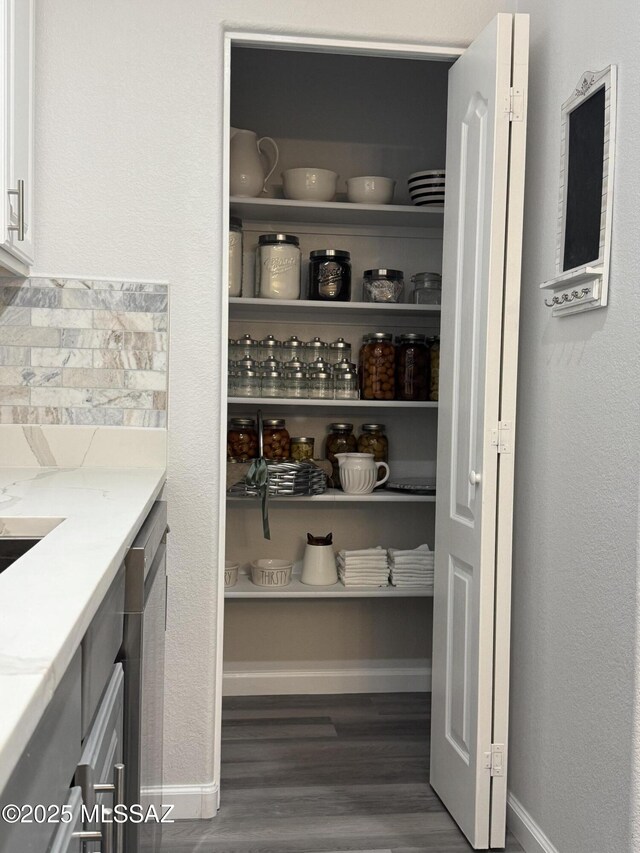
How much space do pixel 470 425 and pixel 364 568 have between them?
116cm

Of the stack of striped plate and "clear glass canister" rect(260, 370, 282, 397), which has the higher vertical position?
the stack of striped plate

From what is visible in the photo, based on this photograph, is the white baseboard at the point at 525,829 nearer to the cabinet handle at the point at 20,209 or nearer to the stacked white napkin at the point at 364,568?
the stacked white napkin at the point at 364,568

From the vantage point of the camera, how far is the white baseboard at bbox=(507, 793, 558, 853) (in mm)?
2051

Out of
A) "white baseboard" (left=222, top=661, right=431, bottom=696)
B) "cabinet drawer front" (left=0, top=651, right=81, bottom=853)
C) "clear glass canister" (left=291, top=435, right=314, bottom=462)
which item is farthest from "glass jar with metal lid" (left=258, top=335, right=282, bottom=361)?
"cabinet drawer front" (left=0, top=651, right=81, bottom=853)

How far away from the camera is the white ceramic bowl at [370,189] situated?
321 centimetres

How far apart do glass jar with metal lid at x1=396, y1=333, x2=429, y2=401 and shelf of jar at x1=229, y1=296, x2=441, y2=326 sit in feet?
0.43

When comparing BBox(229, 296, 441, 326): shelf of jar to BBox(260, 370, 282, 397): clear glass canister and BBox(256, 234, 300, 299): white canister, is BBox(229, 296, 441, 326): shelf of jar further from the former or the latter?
BBox(260, 370, 282, 397): clear glass canister

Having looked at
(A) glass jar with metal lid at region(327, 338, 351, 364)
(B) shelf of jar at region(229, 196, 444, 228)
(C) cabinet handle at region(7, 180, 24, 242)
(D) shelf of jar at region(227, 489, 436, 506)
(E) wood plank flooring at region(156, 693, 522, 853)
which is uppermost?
(B) shelf of jar at region(229, 196, 444, 228)

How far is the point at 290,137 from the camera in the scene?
11.3 feet

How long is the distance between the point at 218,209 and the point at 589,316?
3.50 ft

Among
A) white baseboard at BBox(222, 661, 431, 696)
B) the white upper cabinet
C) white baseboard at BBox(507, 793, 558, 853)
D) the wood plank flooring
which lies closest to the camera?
the white upper cabinet

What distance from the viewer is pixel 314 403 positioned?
3.10 metres

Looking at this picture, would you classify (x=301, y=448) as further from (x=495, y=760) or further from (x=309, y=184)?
(x=495, y=760)

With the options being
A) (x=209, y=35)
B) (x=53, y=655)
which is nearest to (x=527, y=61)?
(x=209, y=35)
